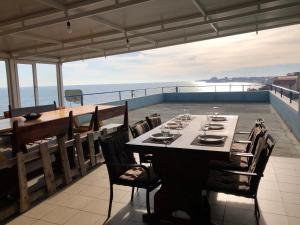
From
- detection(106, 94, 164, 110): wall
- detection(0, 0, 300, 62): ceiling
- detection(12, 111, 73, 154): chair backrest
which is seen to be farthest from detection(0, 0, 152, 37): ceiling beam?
detection(106, 94, 164, 110): wall

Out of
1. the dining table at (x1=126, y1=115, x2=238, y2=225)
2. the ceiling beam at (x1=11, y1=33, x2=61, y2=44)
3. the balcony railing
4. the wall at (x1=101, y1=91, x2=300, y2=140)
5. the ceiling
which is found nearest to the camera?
the dining table at (x1=126, y1=115, x2=238, y2=225)

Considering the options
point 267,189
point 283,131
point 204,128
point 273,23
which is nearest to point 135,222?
point 204,128

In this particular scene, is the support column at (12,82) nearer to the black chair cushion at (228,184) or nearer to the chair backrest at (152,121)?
the chair backrest at (152,121)

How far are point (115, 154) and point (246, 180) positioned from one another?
4.32 ft

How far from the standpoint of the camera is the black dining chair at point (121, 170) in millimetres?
2395

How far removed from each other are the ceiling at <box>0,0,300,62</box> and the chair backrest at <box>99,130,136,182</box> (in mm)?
1991

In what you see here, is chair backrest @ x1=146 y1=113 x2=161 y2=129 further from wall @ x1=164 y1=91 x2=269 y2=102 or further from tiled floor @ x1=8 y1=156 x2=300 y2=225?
wall @ x1=164 y1=91 x2=269 y2=102

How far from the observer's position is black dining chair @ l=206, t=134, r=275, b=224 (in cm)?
209

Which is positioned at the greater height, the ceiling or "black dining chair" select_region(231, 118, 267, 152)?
the ceiling

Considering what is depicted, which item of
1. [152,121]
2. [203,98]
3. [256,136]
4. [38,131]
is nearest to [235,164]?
[256,136]

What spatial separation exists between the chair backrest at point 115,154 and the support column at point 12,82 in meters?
5.71

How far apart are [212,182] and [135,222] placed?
0.84 metres

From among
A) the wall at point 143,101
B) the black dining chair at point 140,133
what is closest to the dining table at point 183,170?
the black dining chair at point 140,133

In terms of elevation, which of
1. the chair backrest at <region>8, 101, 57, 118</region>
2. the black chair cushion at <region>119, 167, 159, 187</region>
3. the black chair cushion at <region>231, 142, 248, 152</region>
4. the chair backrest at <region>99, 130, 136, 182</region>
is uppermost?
the chair backrest at <region>8, 101, 57, 118</region>
